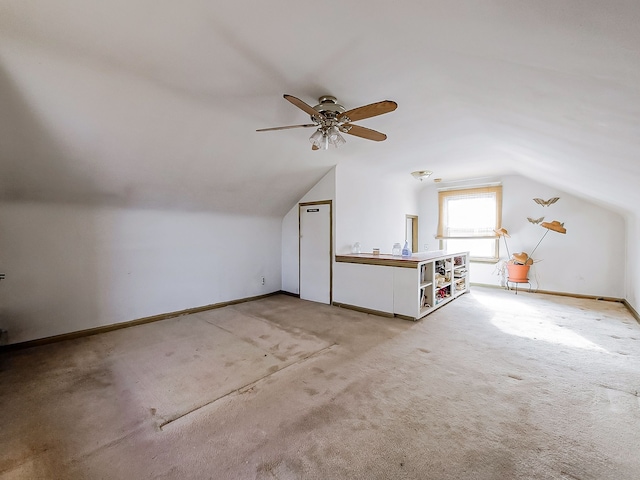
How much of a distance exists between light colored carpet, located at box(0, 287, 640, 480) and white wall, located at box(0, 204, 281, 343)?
0.42m

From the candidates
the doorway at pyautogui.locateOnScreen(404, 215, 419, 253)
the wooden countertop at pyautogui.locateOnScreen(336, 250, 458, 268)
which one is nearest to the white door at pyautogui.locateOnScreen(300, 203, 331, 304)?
the wooden countertop at pyautogui.locateOnScreen(336, 250, 458, 268)

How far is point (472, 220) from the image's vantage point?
681cm

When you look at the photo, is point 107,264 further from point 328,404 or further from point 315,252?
point 328,404

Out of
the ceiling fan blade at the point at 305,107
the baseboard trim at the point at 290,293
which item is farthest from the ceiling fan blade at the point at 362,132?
the baseboard trim at the point at 290,293

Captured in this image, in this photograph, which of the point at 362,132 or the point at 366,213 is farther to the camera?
the point at 366,213

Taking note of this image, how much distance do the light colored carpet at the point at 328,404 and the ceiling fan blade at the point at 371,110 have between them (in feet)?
7.62

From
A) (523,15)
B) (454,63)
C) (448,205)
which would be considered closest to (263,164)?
(454,63)

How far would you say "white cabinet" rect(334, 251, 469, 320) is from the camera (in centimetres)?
412

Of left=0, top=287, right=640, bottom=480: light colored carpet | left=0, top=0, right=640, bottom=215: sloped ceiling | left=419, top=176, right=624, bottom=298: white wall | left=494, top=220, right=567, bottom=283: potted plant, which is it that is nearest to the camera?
left=0, top=0, right=640, bottom=215: sloped ceiling

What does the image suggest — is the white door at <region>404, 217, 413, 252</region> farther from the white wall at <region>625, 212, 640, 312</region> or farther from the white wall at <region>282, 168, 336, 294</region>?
the white wall at <region>625, 212, 640, 312</region>

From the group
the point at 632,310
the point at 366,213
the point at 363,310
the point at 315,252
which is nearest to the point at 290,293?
the point at 315,252

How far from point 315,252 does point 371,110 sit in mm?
3286

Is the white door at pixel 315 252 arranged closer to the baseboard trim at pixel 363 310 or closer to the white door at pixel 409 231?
the baseboard trim at pixel 363 310

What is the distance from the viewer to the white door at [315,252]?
5.11m
